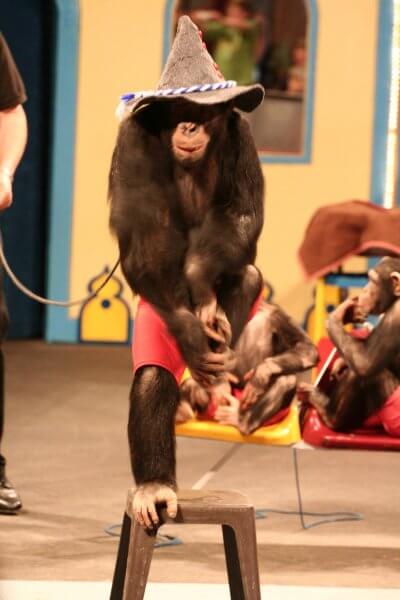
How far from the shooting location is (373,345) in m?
3.15

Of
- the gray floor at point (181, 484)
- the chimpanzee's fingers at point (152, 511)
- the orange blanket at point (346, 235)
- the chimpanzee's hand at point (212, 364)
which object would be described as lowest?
the gray floor at point (181, 484)

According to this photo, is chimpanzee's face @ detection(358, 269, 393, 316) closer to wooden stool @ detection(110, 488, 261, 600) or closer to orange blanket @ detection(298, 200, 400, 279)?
orange blanket @ detection(298, 200, 400, 279)

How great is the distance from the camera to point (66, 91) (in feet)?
23.2

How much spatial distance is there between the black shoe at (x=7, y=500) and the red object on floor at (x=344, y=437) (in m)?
0.88

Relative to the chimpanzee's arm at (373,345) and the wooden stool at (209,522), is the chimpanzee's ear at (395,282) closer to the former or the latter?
the chimpanzee's arm at (373,345)

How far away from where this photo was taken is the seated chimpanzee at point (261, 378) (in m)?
3.19

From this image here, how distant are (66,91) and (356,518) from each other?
423 centimetres

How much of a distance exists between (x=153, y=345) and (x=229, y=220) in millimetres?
298

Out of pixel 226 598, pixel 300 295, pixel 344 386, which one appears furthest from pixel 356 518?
pixel 300 295

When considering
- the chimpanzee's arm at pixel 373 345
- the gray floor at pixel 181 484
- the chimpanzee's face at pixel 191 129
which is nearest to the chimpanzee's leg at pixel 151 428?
the chimpanzee's face at pixel 191 129

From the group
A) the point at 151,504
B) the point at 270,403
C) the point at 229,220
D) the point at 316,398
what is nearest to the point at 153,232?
the point at 229,220

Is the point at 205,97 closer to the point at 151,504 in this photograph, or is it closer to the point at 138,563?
the point at 151,504

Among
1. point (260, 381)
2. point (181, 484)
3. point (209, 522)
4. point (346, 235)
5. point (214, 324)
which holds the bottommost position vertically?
point (181, 484)

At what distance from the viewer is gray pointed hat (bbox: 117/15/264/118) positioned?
90.2 inches
